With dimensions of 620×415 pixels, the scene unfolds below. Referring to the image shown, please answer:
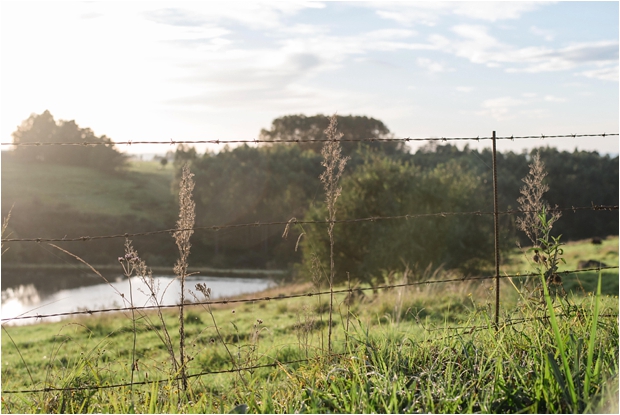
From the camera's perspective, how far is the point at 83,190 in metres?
55.2

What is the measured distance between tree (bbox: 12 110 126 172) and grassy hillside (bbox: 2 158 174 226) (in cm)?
118

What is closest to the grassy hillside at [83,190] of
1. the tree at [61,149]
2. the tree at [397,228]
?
the tree at [61,149]

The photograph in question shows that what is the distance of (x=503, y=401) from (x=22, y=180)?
59467 mm

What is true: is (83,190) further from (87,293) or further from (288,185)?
(288,185)

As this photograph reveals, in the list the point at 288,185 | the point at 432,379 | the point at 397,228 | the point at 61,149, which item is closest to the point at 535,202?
the point at 432,379

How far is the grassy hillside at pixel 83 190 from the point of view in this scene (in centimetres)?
5166

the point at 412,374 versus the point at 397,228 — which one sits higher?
the point at 412,374

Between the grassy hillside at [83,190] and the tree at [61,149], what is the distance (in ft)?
3.88

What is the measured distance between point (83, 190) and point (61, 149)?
11384mm

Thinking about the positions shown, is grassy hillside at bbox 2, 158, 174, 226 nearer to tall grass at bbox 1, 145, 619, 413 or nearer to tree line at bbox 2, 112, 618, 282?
tree line at bbox 2, 112, 618, 282

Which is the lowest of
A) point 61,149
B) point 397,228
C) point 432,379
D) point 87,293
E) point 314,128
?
point 87,293

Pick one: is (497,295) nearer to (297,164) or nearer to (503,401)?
(503,401)

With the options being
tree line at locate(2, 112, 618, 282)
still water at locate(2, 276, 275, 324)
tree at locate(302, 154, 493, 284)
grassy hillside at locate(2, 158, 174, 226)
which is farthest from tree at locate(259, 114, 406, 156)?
tree at locate(302, 154, 493, 284)

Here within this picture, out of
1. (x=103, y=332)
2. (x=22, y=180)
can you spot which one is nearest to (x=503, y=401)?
(x=103, y=332)
